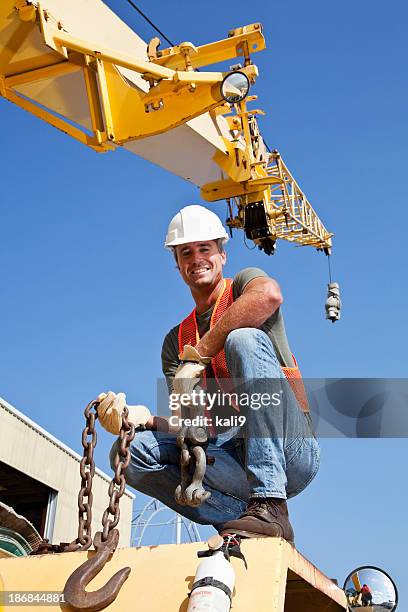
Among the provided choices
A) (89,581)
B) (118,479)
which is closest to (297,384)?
(118,479)

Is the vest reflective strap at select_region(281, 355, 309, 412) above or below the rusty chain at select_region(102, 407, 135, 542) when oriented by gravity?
above

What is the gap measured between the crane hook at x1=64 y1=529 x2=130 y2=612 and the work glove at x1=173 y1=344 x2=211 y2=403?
912mm

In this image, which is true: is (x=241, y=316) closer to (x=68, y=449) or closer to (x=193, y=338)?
(x=193, y=338)

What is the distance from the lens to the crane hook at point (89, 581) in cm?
223

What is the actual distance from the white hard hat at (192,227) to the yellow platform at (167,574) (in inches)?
67.3

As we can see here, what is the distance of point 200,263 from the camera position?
3.67 metres

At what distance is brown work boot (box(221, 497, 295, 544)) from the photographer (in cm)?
251

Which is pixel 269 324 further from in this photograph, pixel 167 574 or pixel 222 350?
pixel 167 574

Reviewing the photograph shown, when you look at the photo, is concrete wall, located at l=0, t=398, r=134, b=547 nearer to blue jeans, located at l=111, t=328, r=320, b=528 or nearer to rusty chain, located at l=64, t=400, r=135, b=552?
blue jeans, located at l=111, t=328, r=320, b=528

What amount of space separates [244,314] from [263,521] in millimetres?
904

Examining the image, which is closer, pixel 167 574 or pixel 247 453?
pixel 167 574

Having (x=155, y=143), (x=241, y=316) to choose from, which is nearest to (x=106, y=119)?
(x=155, y=143)

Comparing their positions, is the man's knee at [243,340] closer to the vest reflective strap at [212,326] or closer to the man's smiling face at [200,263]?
the vest reflective strap at [212,326]

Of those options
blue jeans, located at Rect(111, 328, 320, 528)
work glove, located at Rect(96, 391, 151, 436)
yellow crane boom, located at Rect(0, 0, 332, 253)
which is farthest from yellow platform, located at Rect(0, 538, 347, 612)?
yellow crane boom, located at Rect(0, 0, 332, 253)
